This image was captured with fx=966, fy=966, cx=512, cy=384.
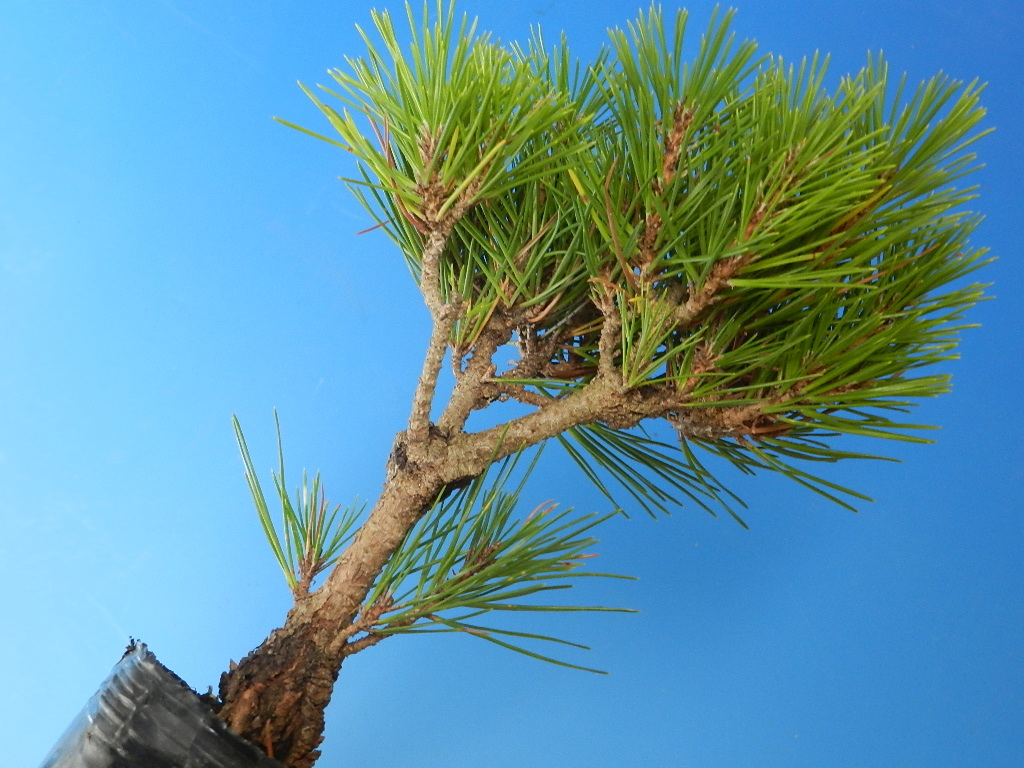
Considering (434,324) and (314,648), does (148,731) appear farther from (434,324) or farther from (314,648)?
(434,324)

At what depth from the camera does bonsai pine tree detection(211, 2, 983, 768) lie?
1.46 ft

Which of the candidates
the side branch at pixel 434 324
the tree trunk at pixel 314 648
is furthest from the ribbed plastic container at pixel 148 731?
the side branch at pixel 434 324

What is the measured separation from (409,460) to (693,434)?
0.16 metres

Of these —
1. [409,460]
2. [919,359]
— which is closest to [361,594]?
[409,460]

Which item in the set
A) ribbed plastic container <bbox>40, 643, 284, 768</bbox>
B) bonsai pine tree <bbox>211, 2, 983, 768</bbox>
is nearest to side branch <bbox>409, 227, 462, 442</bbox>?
bonsai pine tree <bbox>211, 2, 983, 768</bbox>

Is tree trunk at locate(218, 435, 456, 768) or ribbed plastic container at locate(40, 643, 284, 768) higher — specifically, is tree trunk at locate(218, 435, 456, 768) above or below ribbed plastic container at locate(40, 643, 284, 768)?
above

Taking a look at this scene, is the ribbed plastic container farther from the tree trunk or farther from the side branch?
the side branch

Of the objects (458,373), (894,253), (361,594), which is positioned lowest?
(361,594)

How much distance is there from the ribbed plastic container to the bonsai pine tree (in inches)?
0.8

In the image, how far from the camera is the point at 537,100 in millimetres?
472

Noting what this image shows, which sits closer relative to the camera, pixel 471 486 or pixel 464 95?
pixel 464 95

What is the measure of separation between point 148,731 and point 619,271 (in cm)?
32

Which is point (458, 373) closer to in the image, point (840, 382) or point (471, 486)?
point (471, 486)

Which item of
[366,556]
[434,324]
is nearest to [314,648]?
[366,556]
